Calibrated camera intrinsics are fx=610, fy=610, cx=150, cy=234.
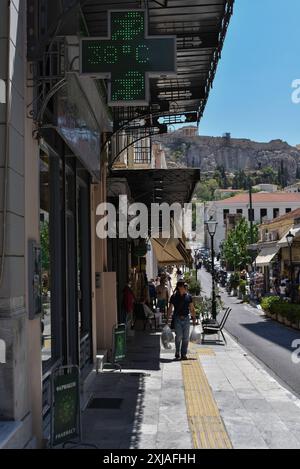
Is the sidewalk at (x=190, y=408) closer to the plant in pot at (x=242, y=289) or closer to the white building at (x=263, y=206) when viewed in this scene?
the plant in pot at (x=242, y=289)

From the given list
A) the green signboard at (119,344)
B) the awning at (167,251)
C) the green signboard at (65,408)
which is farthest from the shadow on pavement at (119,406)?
the awning at (167,251)

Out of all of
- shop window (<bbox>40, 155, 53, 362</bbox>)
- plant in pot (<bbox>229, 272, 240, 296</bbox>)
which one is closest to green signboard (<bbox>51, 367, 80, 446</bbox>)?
shop window (<bbox>40, 155, 53, 362</bbox>)

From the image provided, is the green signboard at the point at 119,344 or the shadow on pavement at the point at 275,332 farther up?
the green signboard at the point at 119,344

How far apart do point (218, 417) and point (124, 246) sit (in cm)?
1184

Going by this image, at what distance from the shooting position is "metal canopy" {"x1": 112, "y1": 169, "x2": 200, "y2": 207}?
1545 centimetres

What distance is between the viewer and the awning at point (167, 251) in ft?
74.3

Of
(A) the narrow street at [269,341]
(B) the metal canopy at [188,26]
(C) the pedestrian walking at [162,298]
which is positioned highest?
(B) the metal canopy at [188,26]

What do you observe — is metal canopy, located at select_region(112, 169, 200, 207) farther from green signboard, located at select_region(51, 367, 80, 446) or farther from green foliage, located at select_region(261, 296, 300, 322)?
green signboard, located at select_region(51, 367, 80, 446)

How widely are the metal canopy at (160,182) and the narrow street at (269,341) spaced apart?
4741mm

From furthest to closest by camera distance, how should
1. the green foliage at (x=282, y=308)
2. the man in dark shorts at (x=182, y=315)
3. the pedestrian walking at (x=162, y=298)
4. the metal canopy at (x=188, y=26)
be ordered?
the pedestrian walking at (x=162, y=298) < the green foliage at (x=282, y=308) < the man in dark shorts at (x=182, y=315) < the metal canopy at (x=188, y=26)

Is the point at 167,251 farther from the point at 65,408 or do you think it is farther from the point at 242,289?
the point at 65,408

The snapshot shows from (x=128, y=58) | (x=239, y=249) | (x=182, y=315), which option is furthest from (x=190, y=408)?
(x=239, y=249)

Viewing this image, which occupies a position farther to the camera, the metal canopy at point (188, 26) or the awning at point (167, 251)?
the awning at point (167, 251)
